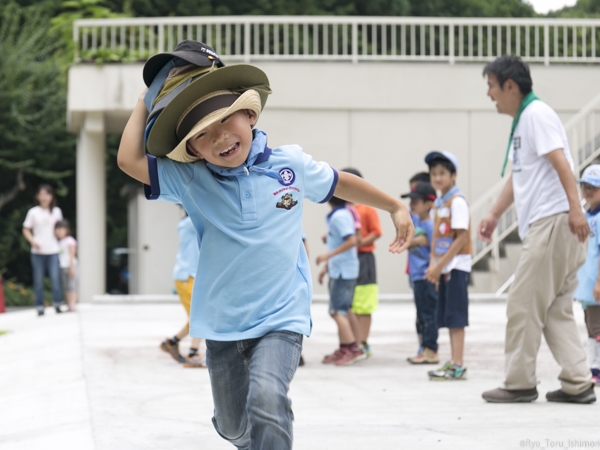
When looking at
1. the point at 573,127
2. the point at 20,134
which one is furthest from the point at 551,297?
the point at 20,134

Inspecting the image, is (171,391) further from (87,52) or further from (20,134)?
(20,134)

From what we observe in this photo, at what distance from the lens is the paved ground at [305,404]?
189 inches

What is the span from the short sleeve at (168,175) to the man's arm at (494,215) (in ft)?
9.39

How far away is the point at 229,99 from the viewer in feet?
11.3

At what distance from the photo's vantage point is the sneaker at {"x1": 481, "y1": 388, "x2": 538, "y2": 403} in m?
5.79

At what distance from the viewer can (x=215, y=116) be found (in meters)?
3.32

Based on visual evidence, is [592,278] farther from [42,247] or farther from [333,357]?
[42,247]

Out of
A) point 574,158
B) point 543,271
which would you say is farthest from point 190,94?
point 574,158

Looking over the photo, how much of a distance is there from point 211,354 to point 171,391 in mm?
3113

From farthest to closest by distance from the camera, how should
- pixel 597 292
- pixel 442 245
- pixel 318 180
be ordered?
pixel 442 245 < pixel 597 292 < pixel 318 180

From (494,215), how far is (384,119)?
39.5 feet

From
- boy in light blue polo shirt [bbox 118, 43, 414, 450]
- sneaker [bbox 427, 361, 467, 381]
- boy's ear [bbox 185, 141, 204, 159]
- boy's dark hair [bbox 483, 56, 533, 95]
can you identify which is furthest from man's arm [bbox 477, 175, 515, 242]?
boy's ear [bbox 185, 141, 204, 159]

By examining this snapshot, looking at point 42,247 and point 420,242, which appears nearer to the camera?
point 420,242

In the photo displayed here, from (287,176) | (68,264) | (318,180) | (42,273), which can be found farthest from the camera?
(68,264)
